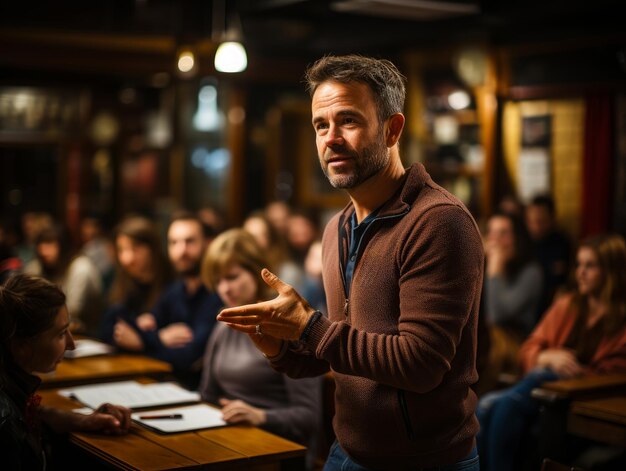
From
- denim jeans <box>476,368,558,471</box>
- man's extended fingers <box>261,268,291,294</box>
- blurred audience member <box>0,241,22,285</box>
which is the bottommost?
denim jeans <box>476,368,558,471</box>

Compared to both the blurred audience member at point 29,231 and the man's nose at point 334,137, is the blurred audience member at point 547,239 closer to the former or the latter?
the blurred audience member at point 29,231

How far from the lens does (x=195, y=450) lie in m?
2.81

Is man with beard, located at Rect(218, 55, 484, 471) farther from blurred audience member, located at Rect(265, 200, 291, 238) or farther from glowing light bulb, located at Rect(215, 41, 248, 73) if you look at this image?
blurred audience member, located at Rect(265, 200, 291, 238)

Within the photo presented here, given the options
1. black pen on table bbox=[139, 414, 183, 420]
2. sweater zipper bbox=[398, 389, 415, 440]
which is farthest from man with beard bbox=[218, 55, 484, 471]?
black pen on table bbox=[139, 414, 183, 420]

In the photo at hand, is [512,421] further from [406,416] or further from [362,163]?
[362,163]

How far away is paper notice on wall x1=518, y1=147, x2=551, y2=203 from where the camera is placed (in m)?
7.85

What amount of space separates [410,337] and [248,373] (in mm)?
1720

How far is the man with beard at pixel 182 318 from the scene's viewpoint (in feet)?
15.1

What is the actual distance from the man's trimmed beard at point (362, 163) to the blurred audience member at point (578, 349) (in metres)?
2.57

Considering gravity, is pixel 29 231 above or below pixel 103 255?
above

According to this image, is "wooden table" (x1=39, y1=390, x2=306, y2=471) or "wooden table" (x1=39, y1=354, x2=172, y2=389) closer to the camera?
"wooden table" (x1=39, y1=390, x2=306, y2=471)

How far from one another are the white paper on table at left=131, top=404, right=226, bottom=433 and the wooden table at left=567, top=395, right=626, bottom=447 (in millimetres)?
1603

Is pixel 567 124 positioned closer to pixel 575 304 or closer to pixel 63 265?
pixel 575 304

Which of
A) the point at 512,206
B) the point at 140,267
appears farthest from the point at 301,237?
the point at 140,267
